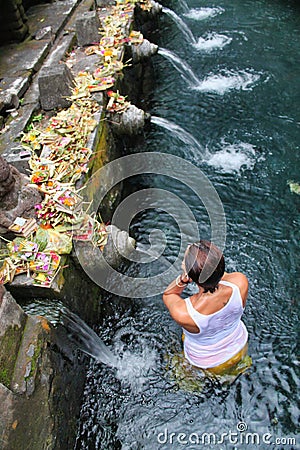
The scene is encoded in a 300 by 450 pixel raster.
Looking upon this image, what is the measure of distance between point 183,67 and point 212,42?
1.44 m

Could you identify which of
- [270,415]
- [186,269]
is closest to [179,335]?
[270,415]

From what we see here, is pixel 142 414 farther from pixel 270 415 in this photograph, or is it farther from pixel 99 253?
pixel 99 253

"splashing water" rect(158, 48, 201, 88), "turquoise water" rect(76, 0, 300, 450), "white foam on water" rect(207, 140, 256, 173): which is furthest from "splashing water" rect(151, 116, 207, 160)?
"splashing water" rect(158, 48, 201, 88)

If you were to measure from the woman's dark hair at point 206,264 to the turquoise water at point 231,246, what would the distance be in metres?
1.19

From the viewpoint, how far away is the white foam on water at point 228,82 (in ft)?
22.3

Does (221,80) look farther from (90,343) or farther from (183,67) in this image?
(90,343)

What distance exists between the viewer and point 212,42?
8.27 m

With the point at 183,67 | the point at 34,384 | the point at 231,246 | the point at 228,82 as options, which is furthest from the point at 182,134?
the point at 34,384

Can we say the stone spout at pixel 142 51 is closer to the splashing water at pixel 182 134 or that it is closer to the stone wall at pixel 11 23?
the splashing water at pixel 182 134

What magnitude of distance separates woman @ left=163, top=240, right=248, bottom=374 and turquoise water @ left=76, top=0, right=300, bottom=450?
16.1 inches

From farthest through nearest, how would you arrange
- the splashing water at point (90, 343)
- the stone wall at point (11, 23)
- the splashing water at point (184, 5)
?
the splashing water at point (184, 5) < the stone wall at point (11, 23) < the splashing water at point (90, 343)

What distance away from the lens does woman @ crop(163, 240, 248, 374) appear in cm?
249

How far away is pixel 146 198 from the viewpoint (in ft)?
16.7

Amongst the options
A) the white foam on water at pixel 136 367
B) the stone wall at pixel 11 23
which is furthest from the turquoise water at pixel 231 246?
the stone wall at pixel 11 23
